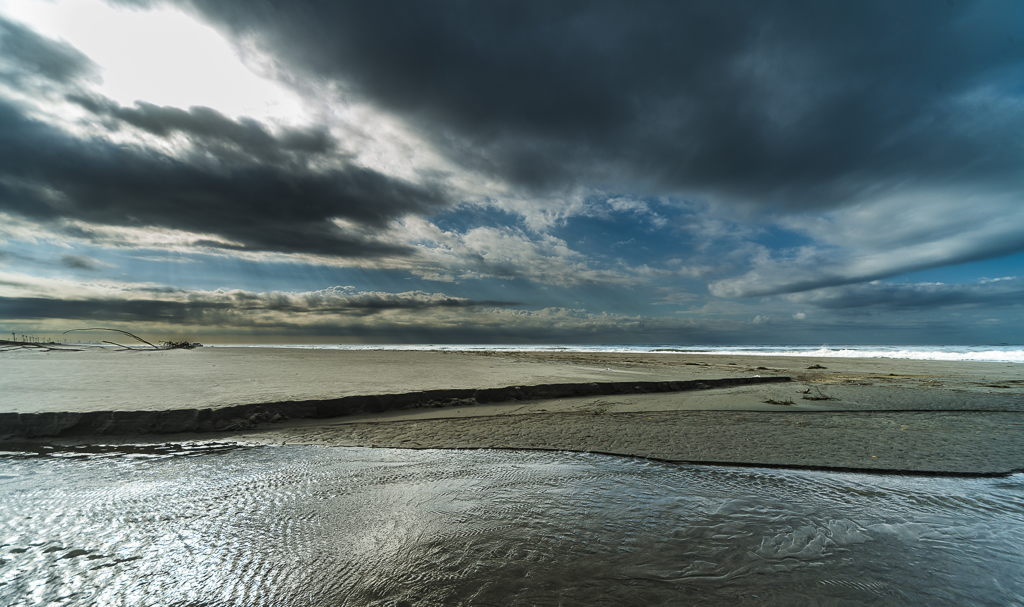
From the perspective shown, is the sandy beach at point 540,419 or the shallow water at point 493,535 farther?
the sandy beach at point 540,419

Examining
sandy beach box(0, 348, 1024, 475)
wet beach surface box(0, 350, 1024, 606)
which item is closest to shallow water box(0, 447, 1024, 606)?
wet beach surface box(0, 350, 1024, 606)

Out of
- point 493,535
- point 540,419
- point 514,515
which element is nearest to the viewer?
point 493,535

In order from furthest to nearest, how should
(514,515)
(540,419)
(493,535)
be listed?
(540,419) → (514,515) → (493,535)

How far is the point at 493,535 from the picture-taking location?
2305mm

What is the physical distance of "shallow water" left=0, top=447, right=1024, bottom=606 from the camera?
1761 mm

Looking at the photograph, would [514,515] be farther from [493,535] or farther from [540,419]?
[540,419]

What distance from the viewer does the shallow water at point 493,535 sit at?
5.78ft

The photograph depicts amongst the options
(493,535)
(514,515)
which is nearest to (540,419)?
(514,515)

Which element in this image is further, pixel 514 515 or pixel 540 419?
pixel 540 419

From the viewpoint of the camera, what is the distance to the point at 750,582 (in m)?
1.85

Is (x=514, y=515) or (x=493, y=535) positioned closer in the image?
(x=493, y=535)

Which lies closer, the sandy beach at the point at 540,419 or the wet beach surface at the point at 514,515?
the wet beach surface at the point at 514,515

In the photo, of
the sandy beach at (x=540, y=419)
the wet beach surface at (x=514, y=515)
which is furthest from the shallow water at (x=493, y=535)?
the sandy beach at (x=540, y=419)

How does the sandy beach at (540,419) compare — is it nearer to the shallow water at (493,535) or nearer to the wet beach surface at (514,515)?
the wet beach surface at (514,515)
